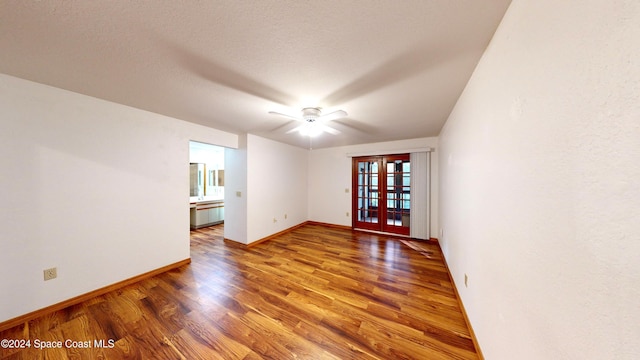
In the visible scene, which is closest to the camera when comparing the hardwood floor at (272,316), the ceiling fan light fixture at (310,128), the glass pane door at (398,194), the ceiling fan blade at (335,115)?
the hardwood floor at (272,316)

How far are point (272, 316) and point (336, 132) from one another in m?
2.83

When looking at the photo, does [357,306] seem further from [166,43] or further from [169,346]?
[166,43]

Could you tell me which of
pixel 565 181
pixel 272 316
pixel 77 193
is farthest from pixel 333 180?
pixel 565 181

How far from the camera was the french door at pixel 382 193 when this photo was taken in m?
Answer: 4.07

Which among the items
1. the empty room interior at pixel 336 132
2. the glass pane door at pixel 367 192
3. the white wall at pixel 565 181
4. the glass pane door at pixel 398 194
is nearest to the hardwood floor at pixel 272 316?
the empty room interior at pixel 336 132

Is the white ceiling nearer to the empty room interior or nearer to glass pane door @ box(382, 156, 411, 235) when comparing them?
the empty room interior

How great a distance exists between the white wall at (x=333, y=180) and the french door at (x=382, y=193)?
206 mm

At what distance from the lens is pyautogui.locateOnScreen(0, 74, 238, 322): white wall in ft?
5.49

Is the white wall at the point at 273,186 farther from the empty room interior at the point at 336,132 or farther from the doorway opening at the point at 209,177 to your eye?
the doorway opening at the point at 209,177

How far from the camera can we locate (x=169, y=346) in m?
1.47

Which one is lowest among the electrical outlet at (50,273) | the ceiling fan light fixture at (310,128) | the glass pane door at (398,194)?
the electrical outlet at (50,273)

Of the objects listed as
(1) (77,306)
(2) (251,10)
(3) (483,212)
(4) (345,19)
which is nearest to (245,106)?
(2) (251,10)

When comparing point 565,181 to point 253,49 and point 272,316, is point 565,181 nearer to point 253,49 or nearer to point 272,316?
point 253,49

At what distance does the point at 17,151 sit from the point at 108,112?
77cm
